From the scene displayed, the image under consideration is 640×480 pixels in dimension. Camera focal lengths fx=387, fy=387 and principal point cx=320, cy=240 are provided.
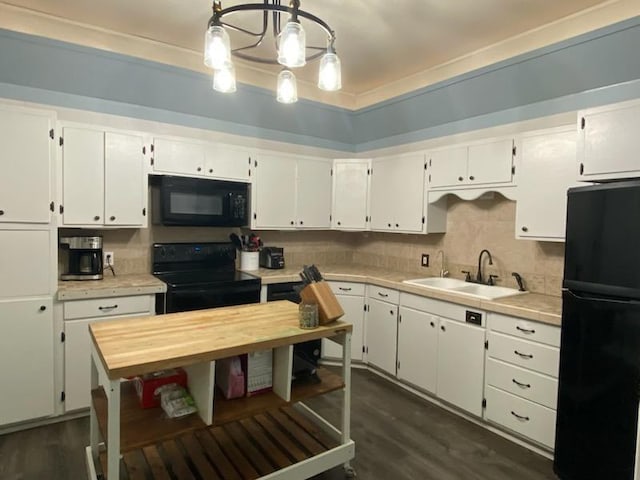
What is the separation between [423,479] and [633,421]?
1121mm

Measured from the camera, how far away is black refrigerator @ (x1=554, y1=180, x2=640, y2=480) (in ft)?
6.22

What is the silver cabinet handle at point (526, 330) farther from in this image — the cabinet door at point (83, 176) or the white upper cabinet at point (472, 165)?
the cabinet door at point (83, 176)

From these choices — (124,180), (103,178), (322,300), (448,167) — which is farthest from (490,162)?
(103,178)

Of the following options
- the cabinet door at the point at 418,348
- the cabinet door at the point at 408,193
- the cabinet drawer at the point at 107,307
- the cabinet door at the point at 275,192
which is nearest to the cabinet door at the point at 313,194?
the cabinet door at the point at 275,192

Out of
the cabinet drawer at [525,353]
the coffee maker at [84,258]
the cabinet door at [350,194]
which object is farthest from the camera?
the cabinet door at [350,194]

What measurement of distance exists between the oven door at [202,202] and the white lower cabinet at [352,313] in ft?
3.91

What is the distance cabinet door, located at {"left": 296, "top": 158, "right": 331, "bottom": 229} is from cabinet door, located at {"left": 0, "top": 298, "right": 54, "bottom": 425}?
93.3 inches

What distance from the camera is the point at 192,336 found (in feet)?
6.07

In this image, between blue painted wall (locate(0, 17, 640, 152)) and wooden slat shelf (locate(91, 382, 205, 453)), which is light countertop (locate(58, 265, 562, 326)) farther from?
blue painted wall (locate(0, 17, 640, 152))

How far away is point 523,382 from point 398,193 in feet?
6.61

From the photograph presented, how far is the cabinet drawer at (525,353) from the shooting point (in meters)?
2.39

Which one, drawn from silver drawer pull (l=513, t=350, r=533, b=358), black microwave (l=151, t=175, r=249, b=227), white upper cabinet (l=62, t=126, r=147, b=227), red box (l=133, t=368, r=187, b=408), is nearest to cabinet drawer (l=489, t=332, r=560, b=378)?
silver drawer pull (l=513, t=350, r=533, b=358)

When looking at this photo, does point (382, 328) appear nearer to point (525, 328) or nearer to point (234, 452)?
point (525, 328)

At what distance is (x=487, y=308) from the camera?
8.92 ft
